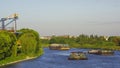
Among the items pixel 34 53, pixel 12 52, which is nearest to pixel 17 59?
pixel 12 52

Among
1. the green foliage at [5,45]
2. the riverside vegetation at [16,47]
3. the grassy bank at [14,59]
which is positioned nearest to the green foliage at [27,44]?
the riverside vegetation at [16,47]

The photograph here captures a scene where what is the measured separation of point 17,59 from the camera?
73562 mm

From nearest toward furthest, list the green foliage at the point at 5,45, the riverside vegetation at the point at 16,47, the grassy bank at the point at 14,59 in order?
the green foliage at the point at 5,45 → the grassy bank at the point at 14,59 → the riverside vegetation at the point at 16,47

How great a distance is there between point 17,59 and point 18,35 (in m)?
21.2

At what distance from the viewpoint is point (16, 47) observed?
7475 cm

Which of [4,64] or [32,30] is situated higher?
[32,30]

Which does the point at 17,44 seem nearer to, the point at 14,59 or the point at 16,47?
the point at 16,47

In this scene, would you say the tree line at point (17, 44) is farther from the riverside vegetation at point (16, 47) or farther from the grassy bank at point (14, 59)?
the grassy bank at point (14, 59)

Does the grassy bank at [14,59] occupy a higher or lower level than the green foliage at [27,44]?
lower

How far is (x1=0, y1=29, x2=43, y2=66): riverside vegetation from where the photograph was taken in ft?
213

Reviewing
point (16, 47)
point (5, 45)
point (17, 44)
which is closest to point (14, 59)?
point (16, 47)

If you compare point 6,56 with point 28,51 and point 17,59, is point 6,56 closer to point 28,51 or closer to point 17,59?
point 17,59

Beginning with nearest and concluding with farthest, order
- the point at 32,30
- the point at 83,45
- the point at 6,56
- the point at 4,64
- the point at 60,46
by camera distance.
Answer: the point at 4,64 < the point at 6,56 < the point at 32,30 < the point at 60,46 < the point at 83,45

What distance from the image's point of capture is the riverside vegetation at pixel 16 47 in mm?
64812
